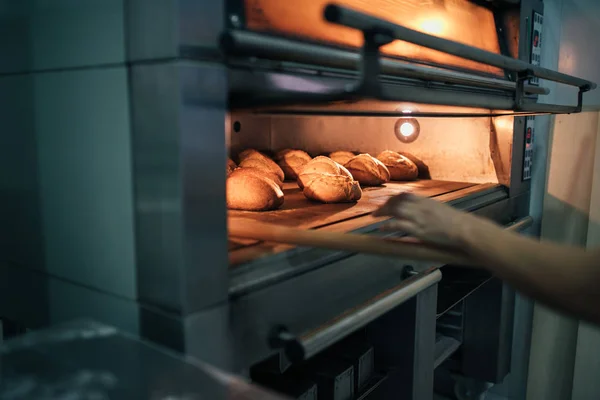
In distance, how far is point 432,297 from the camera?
163cm

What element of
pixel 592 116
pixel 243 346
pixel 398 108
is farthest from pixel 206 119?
pixel 592 116

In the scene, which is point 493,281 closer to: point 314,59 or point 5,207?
point 314,59

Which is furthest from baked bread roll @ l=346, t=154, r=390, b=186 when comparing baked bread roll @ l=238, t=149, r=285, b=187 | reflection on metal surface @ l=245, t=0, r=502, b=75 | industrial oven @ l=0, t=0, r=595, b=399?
reflection on metal surface @ l=245, t=0, r=502, b=75

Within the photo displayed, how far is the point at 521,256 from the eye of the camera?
706mm

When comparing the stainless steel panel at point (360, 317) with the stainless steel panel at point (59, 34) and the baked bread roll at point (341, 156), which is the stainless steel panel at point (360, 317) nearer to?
the stainless steel panel at point (59, 34)

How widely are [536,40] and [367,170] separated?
968 millimetres

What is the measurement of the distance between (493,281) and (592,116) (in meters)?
0.90

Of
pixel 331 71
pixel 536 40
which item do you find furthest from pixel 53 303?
pixel 536 40

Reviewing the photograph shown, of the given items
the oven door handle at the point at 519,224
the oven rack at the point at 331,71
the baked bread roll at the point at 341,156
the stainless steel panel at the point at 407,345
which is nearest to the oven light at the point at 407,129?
the baked bread roll at the point at 341,156

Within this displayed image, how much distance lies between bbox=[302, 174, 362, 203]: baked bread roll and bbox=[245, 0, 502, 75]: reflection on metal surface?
438mm

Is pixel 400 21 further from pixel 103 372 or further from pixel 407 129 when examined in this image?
pixel 103 372

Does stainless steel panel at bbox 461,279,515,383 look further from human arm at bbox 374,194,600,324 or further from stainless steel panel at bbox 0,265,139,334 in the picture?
stainless steel panel at bbox 0,265,139,334

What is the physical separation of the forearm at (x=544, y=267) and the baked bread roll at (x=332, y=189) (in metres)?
0.92

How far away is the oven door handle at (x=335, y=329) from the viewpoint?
100 cm
